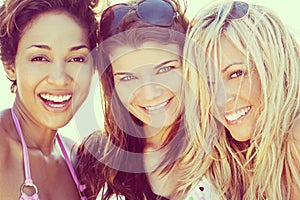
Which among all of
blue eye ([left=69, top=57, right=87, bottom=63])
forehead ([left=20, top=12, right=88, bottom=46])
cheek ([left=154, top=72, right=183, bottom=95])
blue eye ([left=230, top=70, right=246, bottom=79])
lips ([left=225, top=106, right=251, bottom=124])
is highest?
forehead ([left=20, top=12, right=88, bottom=46])

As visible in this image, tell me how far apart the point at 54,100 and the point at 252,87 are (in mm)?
847

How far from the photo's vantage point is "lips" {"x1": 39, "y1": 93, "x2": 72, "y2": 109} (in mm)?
2684

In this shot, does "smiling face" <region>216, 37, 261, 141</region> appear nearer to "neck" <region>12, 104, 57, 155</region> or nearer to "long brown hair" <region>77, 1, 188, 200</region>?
"long brown hair" <region>77, 1, 188, 200</region>

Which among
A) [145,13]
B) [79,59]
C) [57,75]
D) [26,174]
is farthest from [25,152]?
[145,13]

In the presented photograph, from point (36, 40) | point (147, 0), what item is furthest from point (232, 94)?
point (36, 40)

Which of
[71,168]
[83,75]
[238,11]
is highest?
[238,11]

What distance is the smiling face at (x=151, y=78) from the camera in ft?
8.71

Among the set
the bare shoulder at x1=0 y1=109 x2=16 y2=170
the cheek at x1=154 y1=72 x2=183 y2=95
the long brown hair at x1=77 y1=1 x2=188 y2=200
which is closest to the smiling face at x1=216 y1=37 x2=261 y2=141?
the cheek at x1=154 y1=72 x2=183 y2=95

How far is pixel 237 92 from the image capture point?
8.29 ft

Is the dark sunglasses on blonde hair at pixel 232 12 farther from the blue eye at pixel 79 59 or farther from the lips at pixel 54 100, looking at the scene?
the lips at pixel 54 100

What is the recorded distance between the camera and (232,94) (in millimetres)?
2545

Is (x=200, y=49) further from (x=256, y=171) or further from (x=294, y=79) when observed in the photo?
(x=256, y=171)

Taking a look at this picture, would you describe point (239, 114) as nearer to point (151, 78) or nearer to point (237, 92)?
point (237, 92)

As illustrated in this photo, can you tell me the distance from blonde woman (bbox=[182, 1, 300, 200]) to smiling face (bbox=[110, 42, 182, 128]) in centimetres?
8
